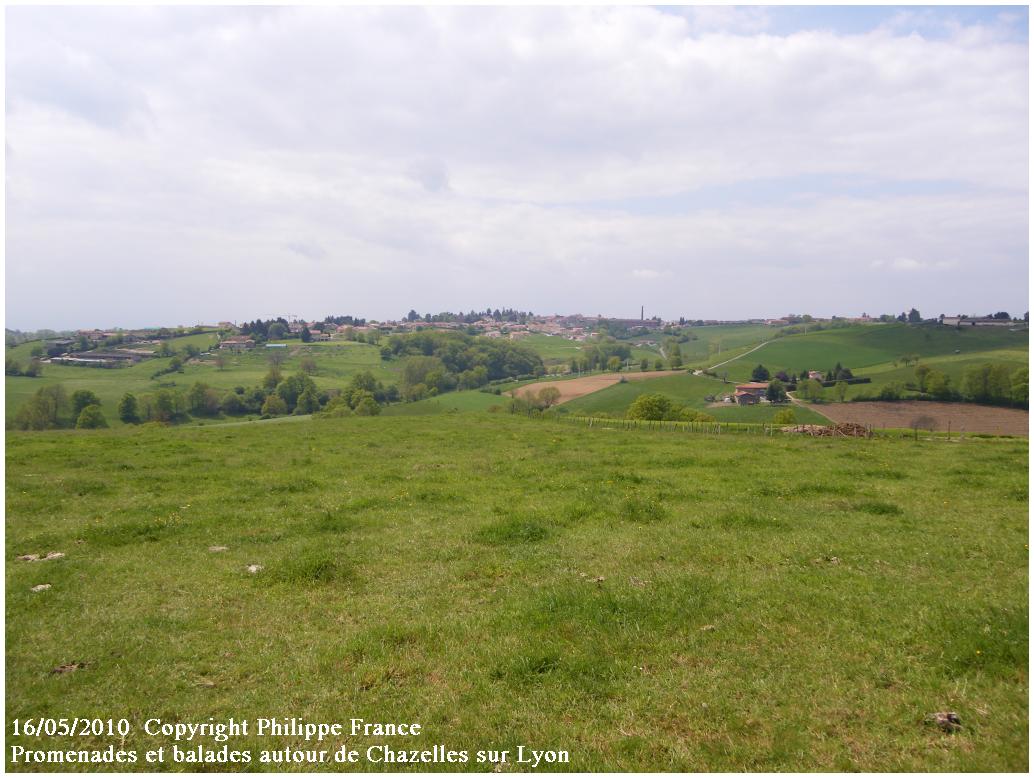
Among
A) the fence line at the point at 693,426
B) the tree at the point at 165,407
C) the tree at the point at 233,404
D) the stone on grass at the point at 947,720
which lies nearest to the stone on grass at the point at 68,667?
the stone on grass at the point at 947,720

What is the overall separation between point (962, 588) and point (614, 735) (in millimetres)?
7596

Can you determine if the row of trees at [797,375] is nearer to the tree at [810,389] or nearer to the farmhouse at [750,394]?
the tree at [810,389]

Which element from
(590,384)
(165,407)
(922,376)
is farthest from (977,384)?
(165,407)

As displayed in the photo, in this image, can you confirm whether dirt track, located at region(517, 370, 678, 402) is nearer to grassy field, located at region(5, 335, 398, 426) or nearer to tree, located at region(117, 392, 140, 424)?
grassy field, located at region(5, 335, 398, 426)

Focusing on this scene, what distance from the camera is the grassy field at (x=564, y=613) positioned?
7105 millimetres

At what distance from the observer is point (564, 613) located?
10.1m

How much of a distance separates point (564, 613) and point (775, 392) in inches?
3427

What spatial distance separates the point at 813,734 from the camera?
6.68m

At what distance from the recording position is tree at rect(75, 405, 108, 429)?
2901 inches

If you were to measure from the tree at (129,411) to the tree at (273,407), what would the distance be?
1853cm

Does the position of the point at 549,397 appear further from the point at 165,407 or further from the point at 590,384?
the point at 165,407

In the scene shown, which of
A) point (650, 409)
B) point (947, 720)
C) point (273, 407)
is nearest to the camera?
point (947, 720)

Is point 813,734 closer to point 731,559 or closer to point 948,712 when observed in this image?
point 948,712

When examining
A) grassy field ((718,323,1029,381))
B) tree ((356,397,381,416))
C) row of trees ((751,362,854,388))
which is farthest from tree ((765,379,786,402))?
tree ((356,397,381,416))
